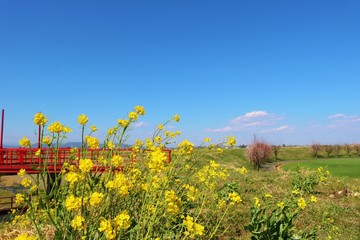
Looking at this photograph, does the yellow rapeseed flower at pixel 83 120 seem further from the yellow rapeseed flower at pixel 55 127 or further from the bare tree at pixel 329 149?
the bare tree at pixel 329 149

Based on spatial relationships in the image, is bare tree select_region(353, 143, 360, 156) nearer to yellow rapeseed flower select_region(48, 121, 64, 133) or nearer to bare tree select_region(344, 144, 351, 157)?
bare tree select_region(344, 144, 351, 157)

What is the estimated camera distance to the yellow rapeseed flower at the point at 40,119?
253cm

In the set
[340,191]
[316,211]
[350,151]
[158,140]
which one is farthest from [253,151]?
[350,151]

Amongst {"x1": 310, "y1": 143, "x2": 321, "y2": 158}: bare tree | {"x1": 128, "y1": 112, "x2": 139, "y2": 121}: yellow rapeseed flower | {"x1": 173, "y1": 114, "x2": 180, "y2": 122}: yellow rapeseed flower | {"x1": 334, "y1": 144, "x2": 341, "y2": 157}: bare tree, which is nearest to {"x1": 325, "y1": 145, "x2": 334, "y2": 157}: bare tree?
{"x1": 334, "y1": 144, "x2": 341, "y2": 157}: bare tree

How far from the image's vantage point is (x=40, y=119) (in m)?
2.57

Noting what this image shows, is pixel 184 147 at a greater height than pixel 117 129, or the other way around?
pixel 117 129

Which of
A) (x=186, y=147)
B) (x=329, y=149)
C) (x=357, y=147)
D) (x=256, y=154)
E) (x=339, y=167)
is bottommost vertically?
(x=339, y=167)

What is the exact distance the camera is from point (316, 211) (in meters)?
6.73

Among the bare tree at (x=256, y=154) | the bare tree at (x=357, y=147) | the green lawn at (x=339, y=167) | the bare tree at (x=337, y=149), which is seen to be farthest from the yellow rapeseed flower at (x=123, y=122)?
the bare tree at (x=357, y=147)

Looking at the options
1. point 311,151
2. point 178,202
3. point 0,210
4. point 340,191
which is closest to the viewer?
point 178,202

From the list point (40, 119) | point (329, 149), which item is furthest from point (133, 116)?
point (329, 149)

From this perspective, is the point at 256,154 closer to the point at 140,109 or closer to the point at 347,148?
the point at 140,109

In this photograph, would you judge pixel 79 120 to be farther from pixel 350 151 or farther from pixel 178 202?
pixel 350 151

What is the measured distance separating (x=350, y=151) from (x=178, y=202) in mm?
62389
